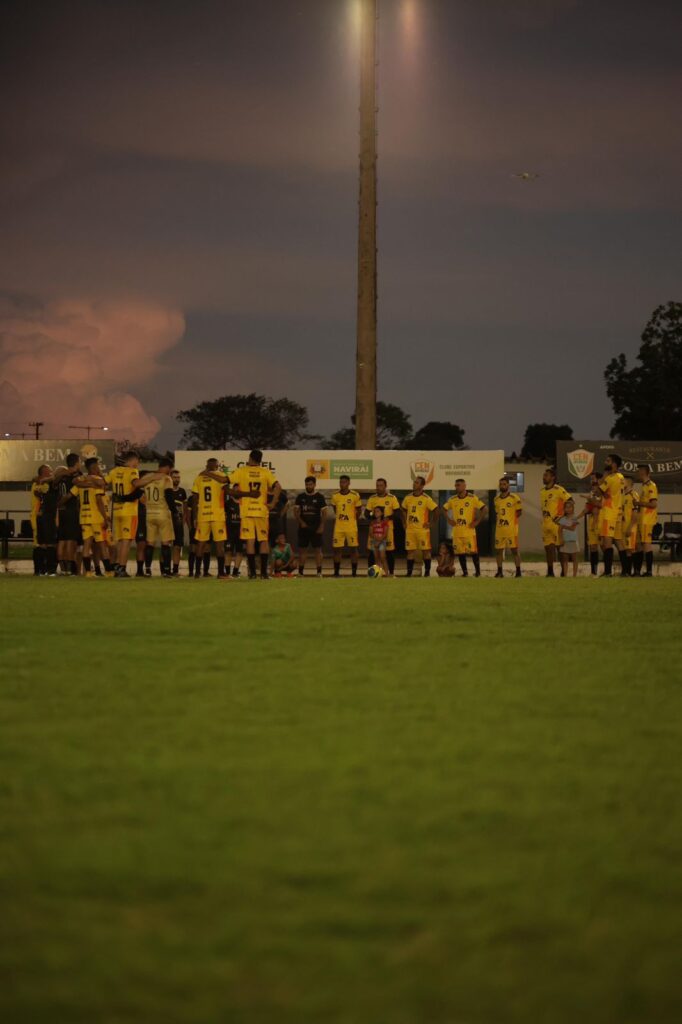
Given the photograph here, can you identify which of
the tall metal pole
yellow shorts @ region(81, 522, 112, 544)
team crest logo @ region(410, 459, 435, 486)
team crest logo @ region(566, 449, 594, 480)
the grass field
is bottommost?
the grass field

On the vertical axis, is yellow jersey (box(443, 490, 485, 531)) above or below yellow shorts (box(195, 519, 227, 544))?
above

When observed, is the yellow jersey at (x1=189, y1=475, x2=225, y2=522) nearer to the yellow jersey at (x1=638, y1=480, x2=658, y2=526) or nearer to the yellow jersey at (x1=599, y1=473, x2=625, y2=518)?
the yellow jersey at (x1=599, y1=473, x2=625, y2=518)

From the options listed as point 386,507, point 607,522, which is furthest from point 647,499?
point 386,507

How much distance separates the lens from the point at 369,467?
3331 cm

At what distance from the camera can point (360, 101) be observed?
31.1 m

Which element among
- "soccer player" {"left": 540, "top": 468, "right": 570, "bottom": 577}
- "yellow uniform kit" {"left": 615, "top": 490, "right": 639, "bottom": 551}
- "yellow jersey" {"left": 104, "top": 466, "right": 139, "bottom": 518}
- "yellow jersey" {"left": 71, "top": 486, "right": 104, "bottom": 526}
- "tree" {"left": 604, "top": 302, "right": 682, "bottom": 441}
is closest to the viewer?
"yellow jersey" {"left": 104, "top": 466, "right": 139, "bottom": 518}

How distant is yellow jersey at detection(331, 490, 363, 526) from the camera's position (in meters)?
26.2

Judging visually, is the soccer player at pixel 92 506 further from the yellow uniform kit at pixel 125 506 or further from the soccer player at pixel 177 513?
the soccer player at pixel 177 513

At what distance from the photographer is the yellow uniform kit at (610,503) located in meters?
23.1

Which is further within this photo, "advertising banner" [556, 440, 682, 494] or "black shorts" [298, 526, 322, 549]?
"advertising banner" [556, 440, 682, 494]

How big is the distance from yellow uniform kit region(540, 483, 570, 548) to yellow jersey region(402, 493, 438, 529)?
2.72 m

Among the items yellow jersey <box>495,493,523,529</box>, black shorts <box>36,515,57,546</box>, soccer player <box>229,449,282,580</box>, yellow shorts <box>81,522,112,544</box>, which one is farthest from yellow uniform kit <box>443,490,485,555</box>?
black shorts <box>36,515,57,546</box>

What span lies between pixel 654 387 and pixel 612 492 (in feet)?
214

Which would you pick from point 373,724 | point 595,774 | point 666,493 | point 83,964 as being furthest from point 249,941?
point 666,493
